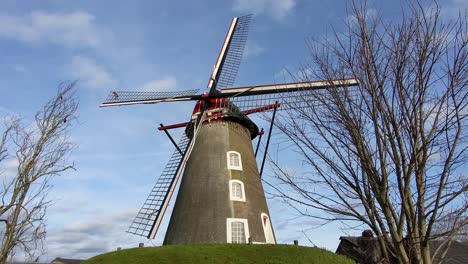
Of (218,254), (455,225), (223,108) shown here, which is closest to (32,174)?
(218,254)

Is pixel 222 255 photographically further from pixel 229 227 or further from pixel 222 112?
pixel 222 112

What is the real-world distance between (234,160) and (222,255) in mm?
5861

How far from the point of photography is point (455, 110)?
5074mm

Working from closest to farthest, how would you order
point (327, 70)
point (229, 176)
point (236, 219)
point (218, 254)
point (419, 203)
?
1. point (419, 203)
2. point (327, 70)
3. point (218, 254)
4. point (236, 219)
5. point (229, 176)

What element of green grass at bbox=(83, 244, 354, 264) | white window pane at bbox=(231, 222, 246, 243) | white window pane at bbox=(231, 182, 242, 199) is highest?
white window pane at bbox=(231, 182, 242, 199)

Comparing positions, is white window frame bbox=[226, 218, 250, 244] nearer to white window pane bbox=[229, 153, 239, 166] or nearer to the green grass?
the green grass

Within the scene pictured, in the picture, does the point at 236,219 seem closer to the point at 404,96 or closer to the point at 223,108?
the point at 223,108

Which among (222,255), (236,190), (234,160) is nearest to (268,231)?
(236,190)

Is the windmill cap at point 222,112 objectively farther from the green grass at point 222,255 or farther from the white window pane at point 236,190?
the green grass at point 222,255

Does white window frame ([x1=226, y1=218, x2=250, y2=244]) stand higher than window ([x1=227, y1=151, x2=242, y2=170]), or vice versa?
window ([x1=227, y1=151, x2=242, y2=170])

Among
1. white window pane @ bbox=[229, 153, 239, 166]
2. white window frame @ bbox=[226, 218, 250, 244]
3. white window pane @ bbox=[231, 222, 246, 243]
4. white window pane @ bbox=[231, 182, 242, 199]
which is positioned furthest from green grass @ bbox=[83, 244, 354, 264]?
white window pane @ bbox=[229, 153, 239, 166]

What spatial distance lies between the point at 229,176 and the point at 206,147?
82.8 inches

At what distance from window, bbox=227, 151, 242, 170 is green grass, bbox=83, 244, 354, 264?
4.66 meters

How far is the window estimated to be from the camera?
18.8m
